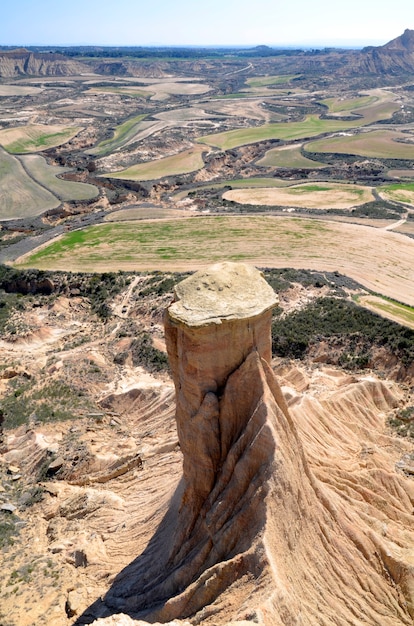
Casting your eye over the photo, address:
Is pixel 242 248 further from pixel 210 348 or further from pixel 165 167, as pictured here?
pixel 165 167

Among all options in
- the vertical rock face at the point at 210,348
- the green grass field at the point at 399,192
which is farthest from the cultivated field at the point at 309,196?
the vertical rock face at the point at 210,348

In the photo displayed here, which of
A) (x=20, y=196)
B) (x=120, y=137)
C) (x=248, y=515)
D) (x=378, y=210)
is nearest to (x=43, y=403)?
(x=248, y=515)

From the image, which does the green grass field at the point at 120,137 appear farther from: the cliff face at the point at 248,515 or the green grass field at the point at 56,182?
the cliff face at the point at 248,515

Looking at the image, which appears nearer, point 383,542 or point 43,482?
point 383,542

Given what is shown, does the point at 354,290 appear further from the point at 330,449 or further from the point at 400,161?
the point at 400,161

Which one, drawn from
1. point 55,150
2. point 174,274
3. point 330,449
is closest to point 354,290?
point 174,274
